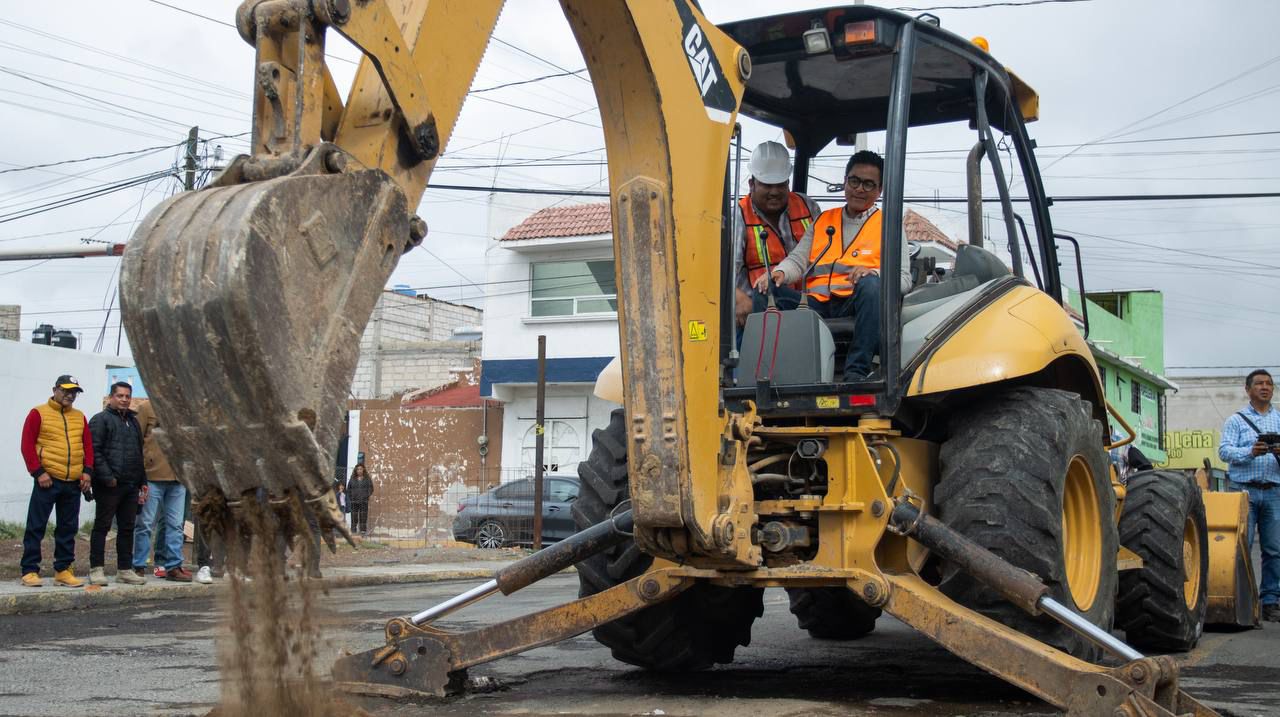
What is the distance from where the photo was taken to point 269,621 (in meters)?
3.71

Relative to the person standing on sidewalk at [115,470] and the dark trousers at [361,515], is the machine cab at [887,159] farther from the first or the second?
the dark trousers at [361,515]

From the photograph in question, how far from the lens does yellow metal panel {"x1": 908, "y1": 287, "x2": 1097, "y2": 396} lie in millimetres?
5602

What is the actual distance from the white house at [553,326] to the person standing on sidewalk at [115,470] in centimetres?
1724

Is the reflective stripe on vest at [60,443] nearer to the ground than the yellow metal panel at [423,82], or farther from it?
nearer to the ground

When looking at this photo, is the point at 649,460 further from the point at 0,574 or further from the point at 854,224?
the point at 0,574

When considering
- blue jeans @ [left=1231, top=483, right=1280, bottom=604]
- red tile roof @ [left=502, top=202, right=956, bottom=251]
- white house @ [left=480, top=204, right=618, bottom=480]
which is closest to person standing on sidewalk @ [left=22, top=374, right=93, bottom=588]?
blue jeans @ [left=1231, top=483, right=1280, bottom=604]

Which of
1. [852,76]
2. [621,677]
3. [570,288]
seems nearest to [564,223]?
[570,288]

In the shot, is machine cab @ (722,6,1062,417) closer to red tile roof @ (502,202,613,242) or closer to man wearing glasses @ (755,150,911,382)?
man wearing glasses @ (755,150,911,382)

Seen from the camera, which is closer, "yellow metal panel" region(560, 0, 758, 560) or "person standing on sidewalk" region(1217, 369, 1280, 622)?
"yellow metal panel" region(560, 0, 758, 560)

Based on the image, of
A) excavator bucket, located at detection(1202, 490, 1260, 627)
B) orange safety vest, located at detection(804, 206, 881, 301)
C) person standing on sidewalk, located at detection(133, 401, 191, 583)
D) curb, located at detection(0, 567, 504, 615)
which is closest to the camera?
orange safety vest, located at detection(804, 206, 881, 301)

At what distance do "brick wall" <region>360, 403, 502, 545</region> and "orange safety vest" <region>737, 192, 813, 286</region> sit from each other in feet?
77.7

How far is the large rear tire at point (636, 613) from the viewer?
6.12 metres

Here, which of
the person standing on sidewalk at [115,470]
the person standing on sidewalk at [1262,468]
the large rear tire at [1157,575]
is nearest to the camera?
the large rear tire at [1157,575]

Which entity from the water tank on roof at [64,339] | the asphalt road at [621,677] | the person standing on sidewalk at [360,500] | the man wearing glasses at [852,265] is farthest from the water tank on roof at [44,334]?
the man wearing glasses at [852,265]
